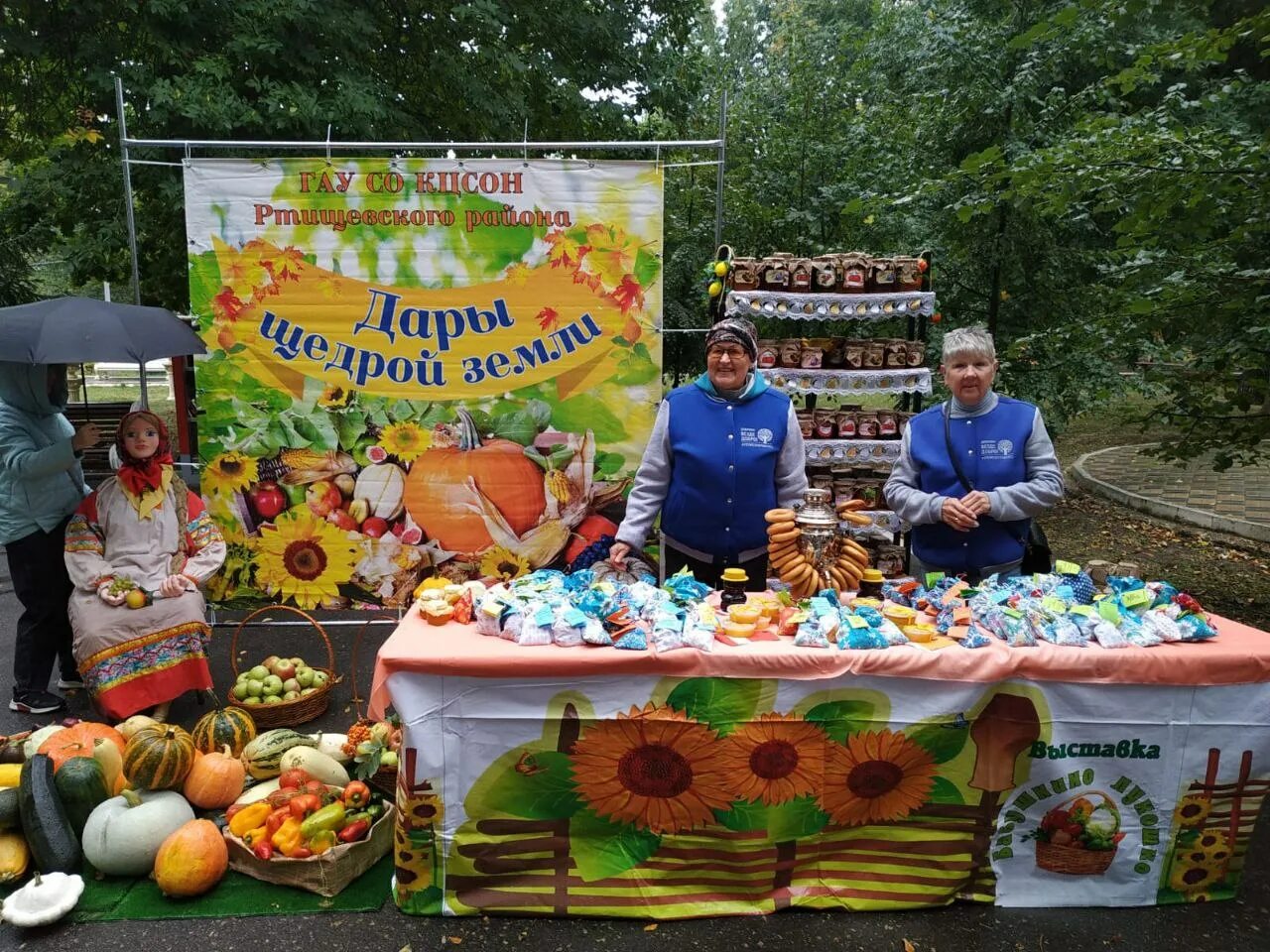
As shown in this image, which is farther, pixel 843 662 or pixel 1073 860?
pixel 1073 860

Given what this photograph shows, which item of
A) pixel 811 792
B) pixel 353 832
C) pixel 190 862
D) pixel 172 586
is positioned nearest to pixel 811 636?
pixel 811 792

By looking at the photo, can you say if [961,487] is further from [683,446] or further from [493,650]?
[493,650]

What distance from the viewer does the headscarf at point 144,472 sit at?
4.21m

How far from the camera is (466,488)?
5230mm

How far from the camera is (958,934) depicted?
2.74 metres

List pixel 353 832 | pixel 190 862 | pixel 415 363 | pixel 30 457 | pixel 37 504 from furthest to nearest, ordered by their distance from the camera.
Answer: pixel 415 363
pixel 37 504
pixel 30 457
pixel 353 832
pixel 190 862

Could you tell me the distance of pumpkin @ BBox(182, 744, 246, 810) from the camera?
3.28m

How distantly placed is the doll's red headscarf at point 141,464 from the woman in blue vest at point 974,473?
11.4 ft

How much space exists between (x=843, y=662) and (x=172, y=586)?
3.28 metres

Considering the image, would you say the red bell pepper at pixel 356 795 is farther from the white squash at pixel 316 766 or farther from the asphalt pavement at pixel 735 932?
the asphalt pavement at pixel 735 932

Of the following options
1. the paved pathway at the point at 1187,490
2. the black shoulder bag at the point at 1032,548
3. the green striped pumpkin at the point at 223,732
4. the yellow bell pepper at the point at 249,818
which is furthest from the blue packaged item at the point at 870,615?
the paved pathway at the point at 1187,490

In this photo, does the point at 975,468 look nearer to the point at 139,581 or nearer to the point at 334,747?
the point at 334,747

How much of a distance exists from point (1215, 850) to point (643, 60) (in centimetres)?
1024

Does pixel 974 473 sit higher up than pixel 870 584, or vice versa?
pixel 974 473
